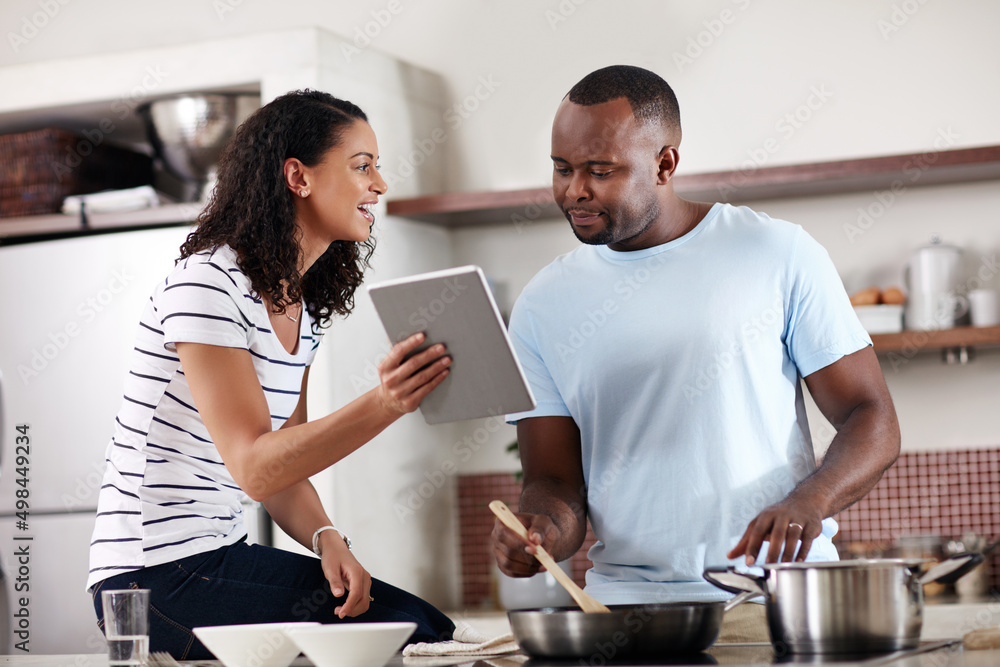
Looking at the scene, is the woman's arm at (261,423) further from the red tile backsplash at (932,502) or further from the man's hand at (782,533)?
the red tile backsplash at (932,502)

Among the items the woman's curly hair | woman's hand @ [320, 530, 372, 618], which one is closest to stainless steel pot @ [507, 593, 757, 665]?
woman's hand @ [320, 530, 372, 618]

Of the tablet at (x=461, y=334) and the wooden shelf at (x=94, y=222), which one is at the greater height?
the wooden shelf at (x=94, y=222)

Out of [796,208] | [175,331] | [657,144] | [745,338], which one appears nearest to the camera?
[175,331]

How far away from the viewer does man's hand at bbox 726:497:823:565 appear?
120cm

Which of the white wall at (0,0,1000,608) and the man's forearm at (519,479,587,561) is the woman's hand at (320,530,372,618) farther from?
the white wall at (0,0,1000,608)

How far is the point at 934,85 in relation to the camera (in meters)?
2.95

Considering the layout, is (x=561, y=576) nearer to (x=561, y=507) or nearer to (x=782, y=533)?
(x=782, y=533)

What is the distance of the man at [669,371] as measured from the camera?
1.57m

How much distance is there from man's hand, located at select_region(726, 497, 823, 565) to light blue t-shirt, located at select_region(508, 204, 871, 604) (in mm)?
289

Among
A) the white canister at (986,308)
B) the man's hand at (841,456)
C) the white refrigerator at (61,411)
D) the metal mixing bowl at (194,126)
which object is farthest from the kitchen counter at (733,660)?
the metal mixing bowl at (194,126)

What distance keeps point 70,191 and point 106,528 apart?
1.97 meters

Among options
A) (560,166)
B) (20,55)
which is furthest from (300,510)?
(20,55)

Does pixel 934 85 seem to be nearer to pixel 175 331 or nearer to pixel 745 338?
pixel 745 338

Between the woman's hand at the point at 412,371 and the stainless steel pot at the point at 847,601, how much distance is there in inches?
13.3
